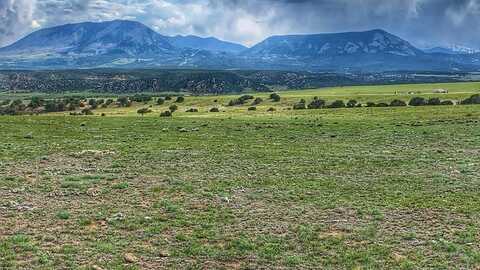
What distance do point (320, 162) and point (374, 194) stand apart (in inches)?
303

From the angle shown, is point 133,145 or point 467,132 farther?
point 467,132

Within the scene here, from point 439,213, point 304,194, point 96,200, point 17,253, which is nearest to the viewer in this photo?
point 17,253

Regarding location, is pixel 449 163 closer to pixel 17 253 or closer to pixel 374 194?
pixel 374 194

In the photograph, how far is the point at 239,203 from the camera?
19.9m

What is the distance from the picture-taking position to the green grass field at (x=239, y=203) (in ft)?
46.5

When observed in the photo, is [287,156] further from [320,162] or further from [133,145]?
[133,145]

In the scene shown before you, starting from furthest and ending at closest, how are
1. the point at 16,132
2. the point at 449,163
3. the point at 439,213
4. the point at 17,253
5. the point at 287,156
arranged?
1. the point at 16,132
2. the point at 287,156
3. the point at 449,163
4. the point at 439,213
5. the point at 17,253

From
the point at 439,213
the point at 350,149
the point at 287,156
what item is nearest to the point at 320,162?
the point at 287,156

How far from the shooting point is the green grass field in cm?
1419

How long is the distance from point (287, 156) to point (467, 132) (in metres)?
18.0

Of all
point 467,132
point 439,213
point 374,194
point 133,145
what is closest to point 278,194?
point 374,194

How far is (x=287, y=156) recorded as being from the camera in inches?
1222

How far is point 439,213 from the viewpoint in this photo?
18.4m

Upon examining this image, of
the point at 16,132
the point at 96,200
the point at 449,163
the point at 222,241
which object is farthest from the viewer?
the point at 16,132
